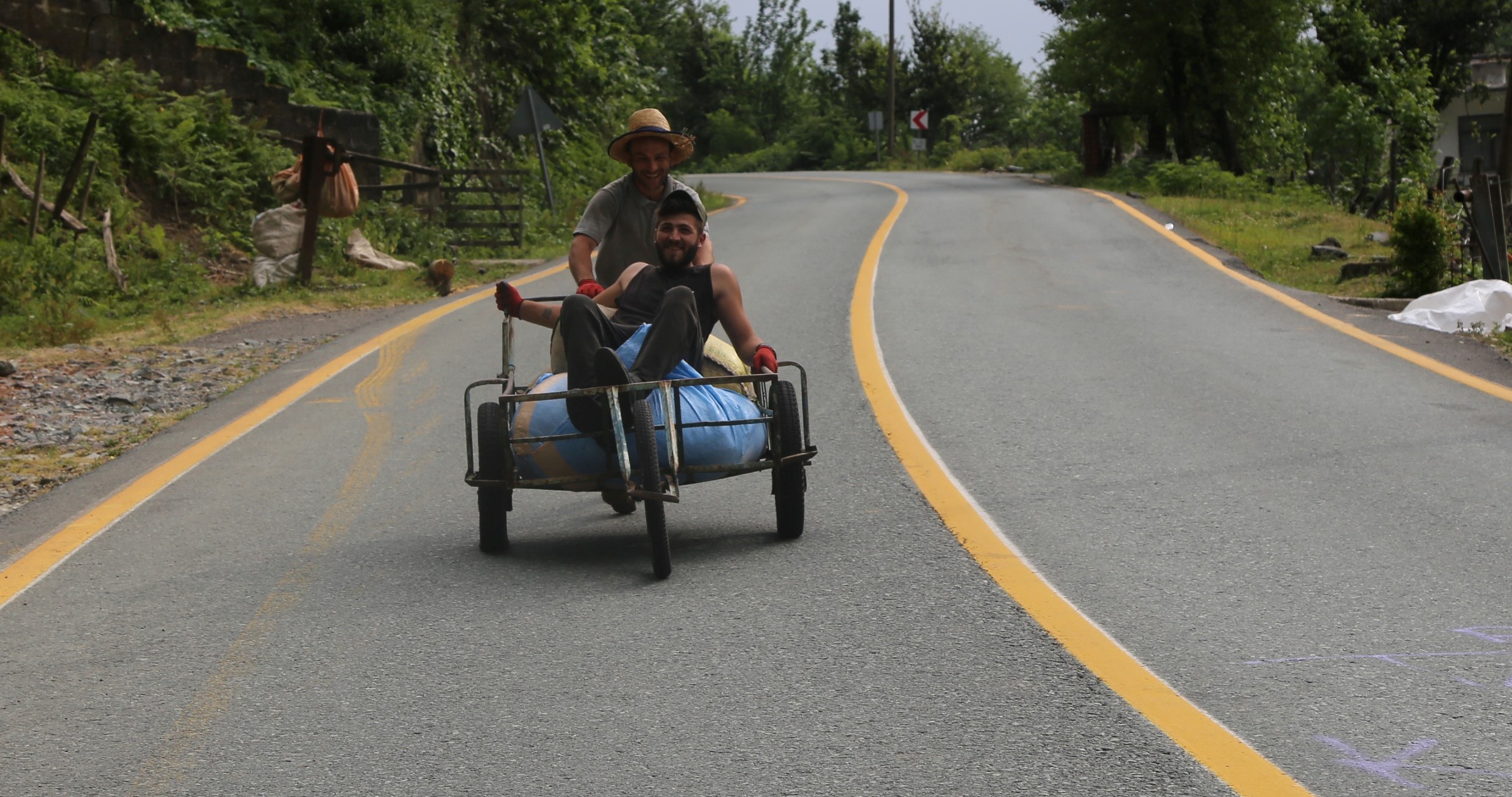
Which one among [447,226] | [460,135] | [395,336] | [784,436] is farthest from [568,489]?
[460,135]

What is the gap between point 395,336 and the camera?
42.4 ft

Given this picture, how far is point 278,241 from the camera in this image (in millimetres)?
17000

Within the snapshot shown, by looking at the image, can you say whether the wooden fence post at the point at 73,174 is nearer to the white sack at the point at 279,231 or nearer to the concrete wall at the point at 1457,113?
the white sack at the point at 279,231

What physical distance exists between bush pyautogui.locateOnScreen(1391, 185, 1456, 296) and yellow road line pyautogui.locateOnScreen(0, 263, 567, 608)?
29.5 feet

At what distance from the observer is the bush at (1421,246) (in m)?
14.0

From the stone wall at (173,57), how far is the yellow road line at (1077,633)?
47.3 ft

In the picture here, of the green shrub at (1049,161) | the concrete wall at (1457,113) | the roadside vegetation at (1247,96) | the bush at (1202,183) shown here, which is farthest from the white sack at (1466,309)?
the concrete wall at (1457,113)

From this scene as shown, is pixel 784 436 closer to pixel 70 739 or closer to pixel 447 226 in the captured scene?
pixel 70 739

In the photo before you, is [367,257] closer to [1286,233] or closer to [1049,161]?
[1286,233]

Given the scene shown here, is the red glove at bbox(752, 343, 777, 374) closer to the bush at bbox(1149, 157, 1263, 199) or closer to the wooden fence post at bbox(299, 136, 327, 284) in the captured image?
the wooden fence post at bbox(299, 136, 327, 284)

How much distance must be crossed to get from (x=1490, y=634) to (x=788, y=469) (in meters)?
2.46

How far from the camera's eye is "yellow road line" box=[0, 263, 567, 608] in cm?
595

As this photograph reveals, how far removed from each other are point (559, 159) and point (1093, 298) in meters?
19.7

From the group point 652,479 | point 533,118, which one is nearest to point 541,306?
point 652,479
